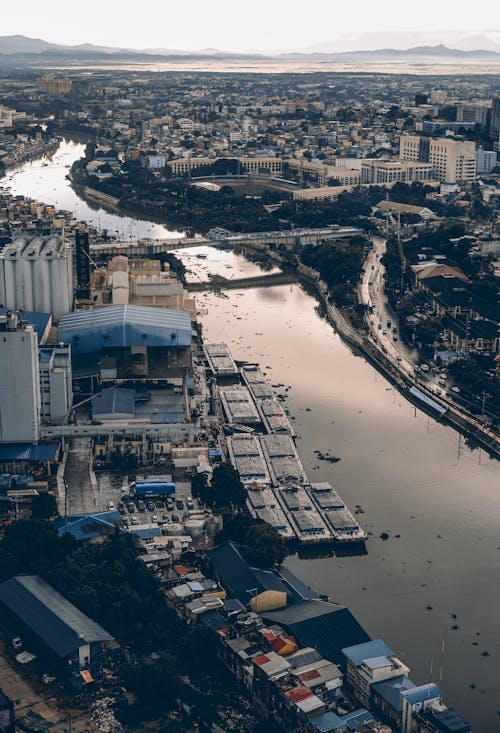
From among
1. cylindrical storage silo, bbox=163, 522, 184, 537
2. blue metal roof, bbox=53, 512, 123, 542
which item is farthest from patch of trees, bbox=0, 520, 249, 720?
cylindrical storage silo, bbox=163, 522, 184, 537

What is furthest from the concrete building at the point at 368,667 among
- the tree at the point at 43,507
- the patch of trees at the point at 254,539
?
the tree at the point at 43,507

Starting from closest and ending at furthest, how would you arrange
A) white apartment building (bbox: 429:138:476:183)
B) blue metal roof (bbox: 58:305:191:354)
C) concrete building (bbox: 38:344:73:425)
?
1. concrete building (bbox: 38:344:73:425)
2. blue metal roof (bbox: 58:305:191:354)
3. white apartment building (bbox: 429:138:476:183)

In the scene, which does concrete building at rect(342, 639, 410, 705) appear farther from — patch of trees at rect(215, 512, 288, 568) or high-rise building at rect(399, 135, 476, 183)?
high-rise building at rect(399, 135, 476, 183)

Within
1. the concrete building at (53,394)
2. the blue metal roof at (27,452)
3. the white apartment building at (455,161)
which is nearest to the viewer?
the blue metal roof at (27,452)

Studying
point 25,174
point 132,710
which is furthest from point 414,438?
point 25,174

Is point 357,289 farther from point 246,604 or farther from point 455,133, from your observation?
point 455,133

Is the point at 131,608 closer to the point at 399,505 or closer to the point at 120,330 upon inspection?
the point at 399,505

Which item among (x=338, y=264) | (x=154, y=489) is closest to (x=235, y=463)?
(x=154, y=489)

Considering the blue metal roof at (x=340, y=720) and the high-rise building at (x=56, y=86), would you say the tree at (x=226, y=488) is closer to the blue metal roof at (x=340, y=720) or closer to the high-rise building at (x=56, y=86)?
the blue metal roof at (x=340, y=720)

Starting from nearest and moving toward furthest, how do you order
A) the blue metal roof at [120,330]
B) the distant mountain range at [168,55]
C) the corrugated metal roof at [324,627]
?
the corrugated metal roof at [324,627] < the blue metal roof at [120,330] < the distant mountain range at [168,55]
